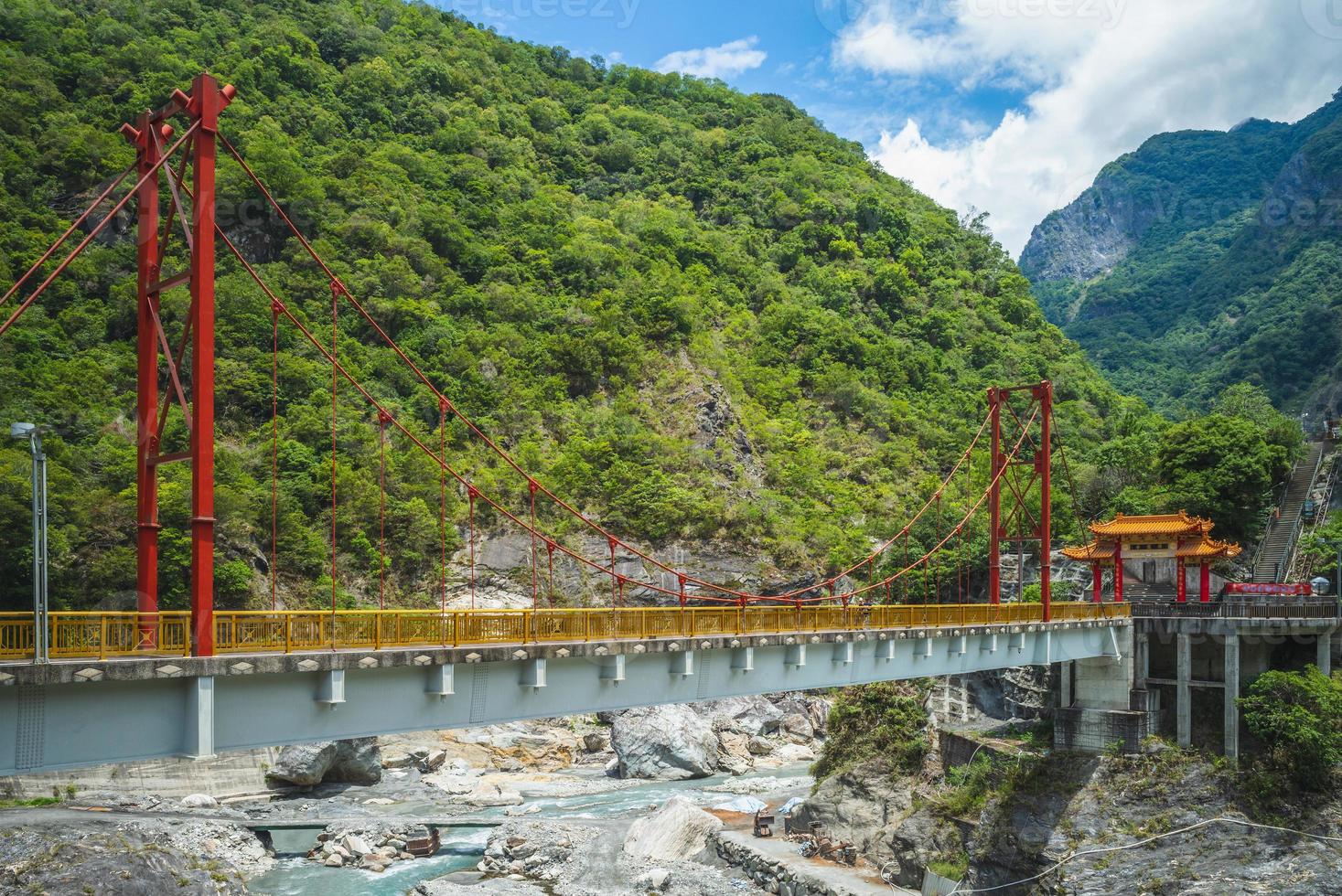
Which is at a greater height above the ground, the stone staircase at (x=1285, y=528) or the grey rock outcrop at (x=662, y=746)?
the stone staircase at (x=1285, y=528)

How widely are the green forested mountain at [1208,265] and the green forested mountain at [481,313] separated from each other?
65.7 feet

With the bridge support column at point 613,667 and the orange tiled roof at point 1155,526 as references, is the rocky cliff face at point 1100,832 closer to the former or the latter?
the orange tiled roof at point 1155,526

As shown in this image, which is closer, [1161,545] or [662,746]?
[1161,545]

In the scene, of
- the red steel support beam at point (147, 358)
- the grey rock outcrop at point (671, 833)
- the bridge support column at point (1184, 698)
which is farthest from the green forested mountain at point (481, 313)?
the red steel support beam at point (147, 358)

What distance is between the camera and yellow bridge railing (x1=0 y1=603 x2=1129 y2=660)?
50.6ft

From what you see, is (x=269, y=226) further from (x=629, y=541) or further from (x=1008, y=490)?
(x=1008, y=490)

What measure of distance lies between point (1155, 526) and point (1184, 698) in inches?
284

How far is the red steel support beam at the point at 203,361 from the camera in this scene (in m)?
15.6

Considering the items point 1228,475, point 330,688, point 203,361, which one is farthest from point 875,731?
point 203,361

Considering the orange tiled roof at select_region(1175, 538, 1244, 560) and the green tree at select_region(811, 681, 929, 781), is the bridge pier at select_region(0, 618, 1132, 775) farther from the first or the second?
the orange tiled roof at select_region(1175, 538, 1244, 560)

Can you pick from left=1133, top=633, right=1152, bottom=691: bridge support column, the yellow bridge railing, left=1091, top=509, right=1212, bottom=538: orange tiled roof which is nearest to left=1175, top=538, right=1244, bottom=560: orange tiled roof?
left=1091, top=509, right=1212, bottom=538: orange tiled roof

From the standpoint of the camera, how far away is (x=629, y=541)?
2517 inches

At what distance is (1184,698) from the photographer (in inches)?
1425

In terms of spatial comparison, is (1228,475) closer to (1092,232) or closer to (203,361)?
(203,361)
